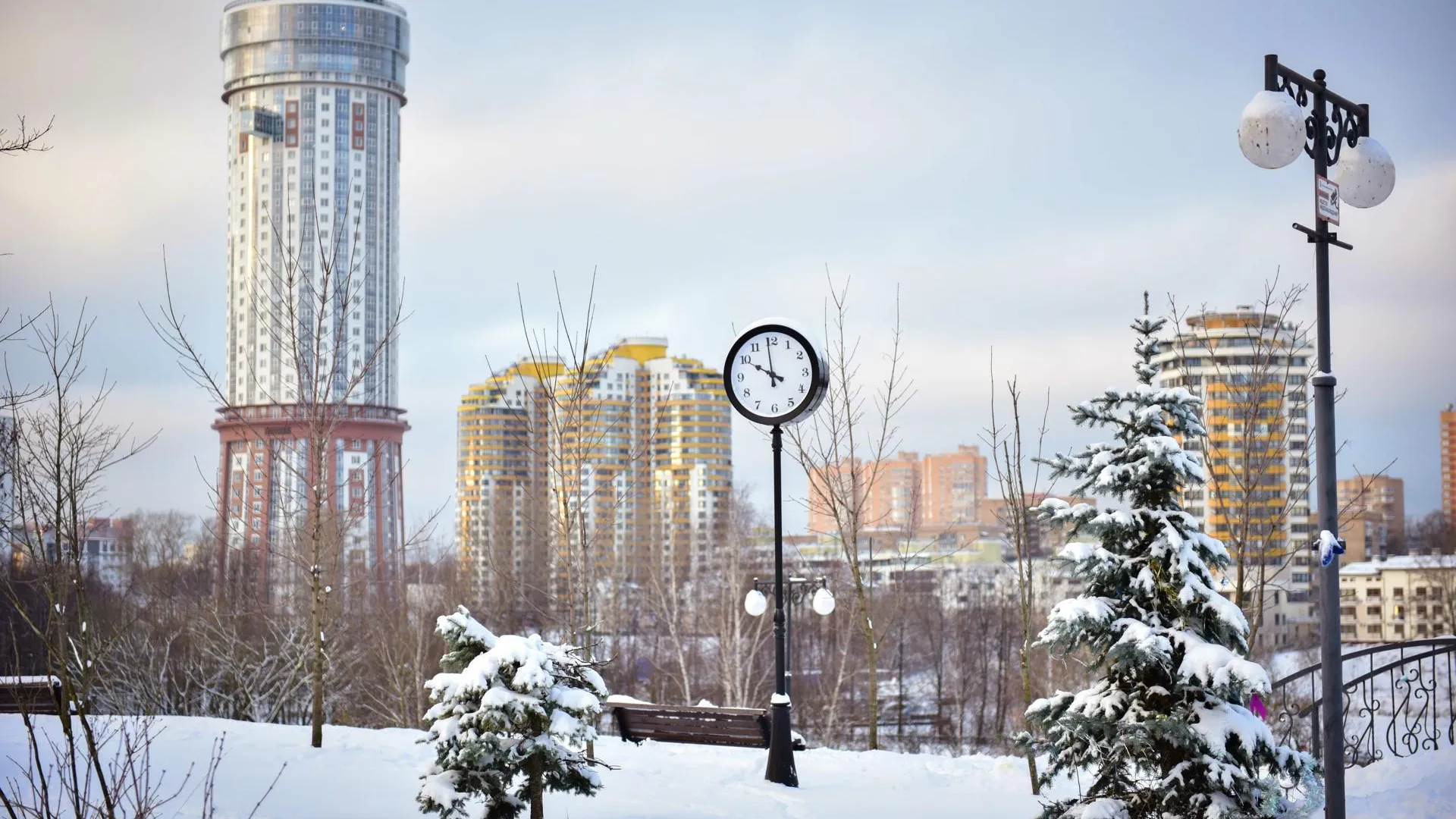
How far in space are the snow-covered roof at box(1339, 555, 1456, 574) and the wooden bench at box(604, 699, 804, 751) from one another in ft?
137

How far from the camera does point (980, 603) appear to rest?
156 feet

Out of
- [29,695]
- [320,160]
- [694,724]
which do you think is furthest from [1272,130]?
[320,160]

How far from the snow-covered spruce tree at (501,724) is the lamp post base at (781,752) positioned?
229 cm

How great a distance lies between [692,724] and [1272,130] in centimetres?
610

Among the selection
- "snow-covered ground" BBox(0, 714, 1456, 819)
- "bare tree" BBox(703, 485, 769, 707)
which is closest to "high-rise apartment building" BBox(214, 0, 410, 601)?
"bare tree" BBox(703, 485, 769, 707)

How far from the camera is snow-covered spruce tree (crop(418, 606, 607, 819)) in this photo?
589cm

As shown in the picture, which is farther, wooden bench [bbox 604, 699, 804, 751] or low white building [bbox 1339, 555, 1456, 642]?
low white building [bbox 1339, 555, 1456, 642]

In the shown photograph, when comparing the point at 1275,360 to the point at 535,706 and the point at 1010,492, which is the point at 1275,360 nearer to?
the point at 1010,492

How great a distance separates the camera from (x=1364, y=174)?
547 centimetres

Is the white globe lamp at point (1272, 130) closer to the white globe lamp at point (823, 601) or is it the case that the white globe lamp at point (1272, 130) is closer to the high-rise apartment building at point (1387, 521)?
the white globe lamp at point (823, 601)

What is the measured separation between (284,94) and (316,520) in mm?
54624

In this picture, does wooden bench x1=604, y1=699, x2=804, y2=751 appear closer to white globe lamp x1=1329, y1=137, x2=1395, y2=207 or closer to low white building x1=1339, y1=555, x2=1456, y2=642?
white globe lamp x1=1329, y1=137, x2=1395, y2=207

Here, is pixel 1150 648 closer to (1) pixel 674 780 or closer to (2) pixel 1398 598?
(1) pixel 674 780

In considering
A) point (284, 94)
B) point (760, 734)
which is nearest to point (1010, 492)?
point (760, 734)
